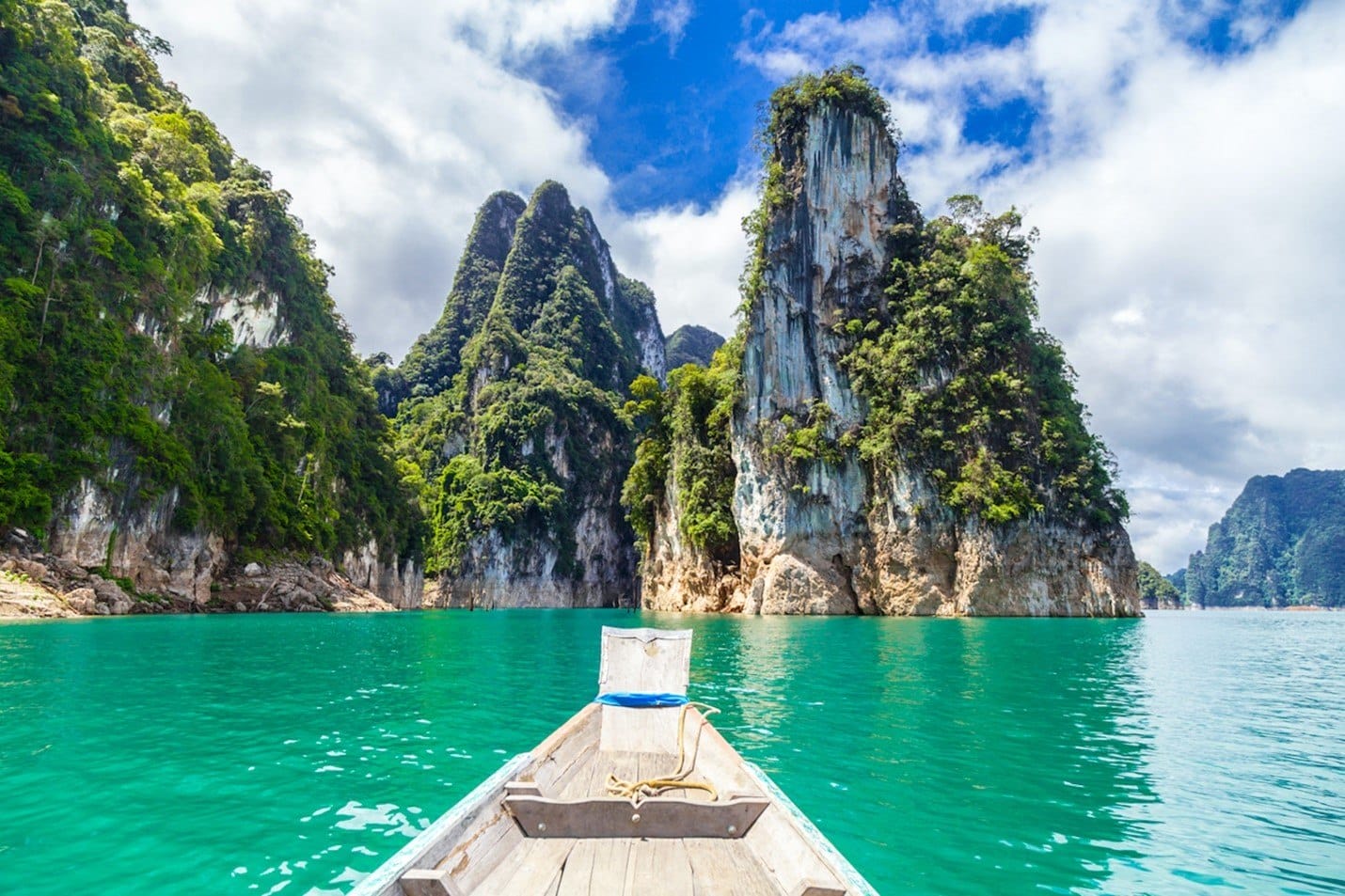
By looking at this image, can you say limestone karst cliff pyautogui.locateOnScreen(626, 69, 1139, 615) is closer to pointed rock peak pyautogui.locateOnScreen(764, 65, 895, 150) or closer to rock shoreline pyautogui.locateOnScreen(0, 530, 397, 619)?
pointed rock peak pyautogui.locateOnScreen(764, 65, 895, 150)

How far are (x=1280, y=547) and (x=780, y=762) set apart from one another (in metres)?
181

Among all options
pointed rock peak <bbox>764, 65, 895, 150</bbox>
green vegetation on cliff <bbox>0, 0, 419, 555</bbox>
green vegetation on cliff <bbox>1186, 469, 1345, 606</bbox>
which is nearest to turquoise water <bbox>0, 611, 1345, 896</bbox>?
green vegetation on cliff <bbox>0, 0, 419, 555</bbox>

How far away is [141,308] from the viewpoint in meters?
34.2

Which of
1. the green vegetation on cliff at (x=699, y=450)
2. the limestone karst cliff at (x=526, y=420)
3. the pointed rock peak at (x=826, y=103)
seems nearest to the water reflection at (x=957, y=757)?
the green vegetation on cliff at (x=699, y=450)

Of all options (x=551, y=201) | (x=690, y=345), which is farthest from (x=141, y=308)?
(x=690, y=345)

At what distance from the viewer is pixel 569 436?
8769cm

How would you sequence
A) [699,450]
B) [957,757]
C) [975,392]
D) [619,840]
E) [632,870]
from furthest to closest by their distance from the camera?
[699,450] → [975,392] → [957,757] → [619,840] → [632,870]

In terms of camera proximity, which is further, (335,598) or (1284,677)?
(335,598)

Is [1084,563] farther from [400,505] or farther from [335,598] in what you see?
[400,505]

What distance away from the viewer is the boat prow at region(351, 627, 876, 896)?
3090 mm

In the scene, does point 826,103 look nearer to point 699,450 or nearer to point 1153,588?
point 699,450

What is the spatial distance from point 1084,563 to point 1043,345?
14300 millimetres

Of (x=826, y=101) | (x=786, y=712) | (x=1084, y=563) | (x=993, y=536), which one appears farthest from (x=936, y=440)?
(x=786, y=712)

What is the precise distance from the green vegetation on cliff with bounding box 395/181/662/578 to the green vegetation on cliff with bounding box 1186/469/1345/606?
4992 inches
